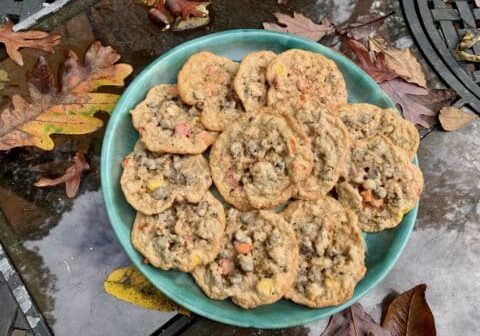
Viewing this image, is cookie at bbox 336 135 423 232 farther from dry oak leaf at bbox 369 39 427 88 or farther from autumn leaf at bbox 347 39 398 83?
dry oak leaf at bbox 369 39 427 88

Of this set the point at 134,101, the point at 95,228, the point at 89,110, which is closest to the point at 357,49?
the point at 134,101

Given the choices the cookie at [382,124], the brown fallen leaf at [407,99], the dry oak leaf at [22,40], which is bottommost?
the brown fallen leaf at [407,99]

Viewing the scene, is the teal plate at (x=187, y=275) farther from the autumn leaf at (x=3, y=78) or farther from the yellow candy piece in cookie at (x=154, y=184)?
the autumn leaf at (x=3, y=78)

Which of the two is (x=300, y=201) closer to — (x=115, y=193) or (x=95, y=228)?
(x=115, y=193)

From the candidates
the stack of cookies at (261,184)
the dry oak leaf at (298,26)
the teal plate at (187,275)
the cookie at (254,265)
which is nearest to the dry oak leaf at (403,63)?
the dry oak leaf at (298,26)

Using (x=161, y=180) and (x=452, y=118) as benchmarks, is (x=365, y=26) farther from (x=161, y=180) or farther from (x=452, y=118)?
(x=161, y=180)

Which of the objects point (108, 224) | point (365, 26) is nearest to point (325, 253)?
point (108, 224)
